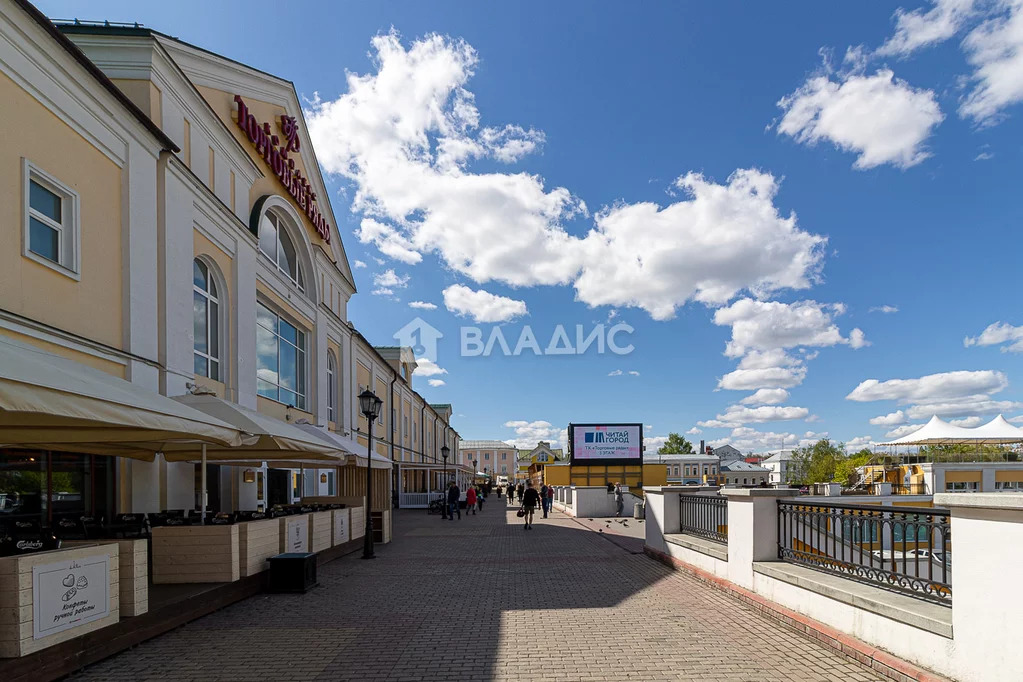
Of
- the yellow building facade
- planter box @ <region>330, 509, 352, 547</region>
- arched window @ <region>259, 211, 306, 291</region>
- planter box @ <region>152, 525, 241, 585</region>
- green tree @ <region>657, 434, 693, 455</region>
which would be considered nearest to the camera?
the yellow building facade

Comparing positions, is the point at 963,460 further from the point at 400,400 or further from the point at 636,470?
the point at 400,400

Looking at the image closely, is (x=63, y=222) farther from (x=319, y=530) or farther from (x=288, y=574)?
(x=319, y=530)

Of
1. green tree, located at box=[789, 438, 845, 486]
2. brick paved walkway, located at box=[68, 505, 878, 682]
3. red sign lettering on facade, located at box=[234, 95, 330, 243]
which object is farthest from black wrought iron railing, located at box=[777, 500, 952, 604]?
green tree, located at box=[789, 438, 845, 486]

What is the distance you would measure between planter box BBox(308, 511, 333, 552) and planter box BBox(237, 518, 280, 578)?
1945 millimetres

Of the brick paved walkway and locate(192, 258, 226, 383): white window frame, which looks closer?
the brick paved walkway

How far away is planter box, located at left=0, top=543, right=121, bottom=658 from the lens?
17.7 feet

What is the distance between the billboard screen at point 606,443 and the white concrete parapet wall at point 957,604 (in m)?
33.7

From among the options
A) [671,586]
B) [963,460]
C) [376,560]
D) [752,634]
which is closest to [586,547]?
[376,560]

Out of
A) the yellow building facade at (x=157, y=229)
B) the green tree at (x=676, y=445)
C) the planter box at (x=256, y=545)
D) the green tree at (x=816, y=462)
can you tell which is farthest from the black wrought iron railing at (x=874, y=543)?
the green tree at (x=676, y=445)

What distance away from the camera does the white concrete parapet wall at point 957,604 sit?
4508mm

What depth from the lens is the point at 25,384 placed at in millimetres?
5211

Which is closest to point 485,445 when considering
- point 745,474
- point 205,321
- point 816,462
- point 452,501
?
point 745,474

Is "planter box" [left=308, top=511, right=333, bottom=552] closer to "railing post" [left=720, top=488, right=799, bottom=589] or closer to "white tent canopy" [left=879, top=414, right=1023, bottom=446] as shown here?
"railing post" [left=720, top=488, right=799, bottom=589]

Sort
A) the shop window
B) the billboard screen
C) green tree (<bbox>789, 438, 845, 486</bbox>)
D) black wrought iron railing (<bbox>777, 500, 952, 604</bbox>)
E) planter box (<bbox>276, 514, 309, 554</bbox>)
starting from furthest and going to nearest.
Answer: green tree (<bbox>789, 438, 845, 486</bbox>), the billboard screen, the shop window, planter box (<bbox>276, 514, 309, 554</bbox>), black wrought iron railing (<bbox>777, 500, 952, 604</bbox>)
